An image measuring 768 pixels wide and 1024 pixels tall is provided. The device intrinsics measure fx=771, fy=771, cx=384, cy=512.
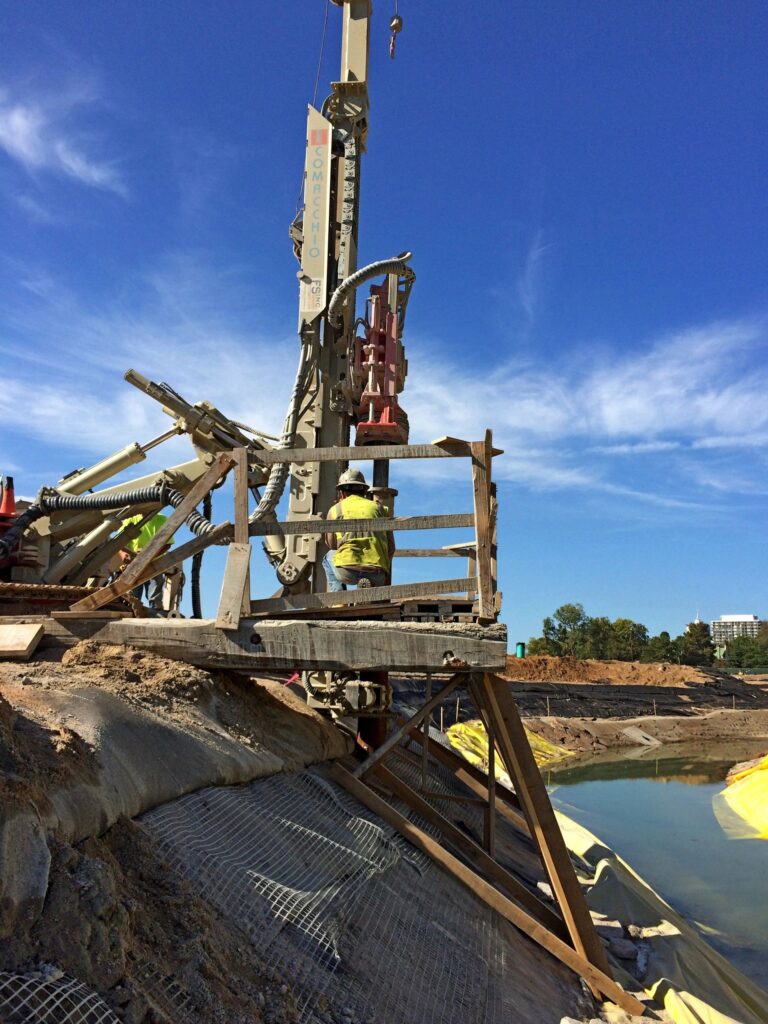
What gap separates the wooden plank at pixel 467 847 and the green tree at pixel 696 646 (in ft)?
215

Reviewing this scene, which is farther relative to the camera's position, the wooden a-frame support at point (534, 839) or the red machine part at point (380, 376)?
the red machine part at point (380, 376)

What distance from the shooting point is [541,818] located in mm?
5496

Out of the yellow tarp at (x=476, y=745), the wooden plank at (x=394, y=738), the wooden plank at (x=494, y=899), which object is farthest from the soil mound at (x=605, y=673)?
the wooden plank at (x=494, y=899)

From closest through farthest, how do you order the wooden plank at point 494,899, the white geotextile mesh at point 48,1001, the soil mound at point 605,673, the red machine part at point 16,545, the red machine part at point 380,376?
the white geotextile mesh at point 48,1001 → the wooden plank at point 494,899 → the red machine part at point 380,376 → the red machine part at point 16,545 → the soil mound at point 605,673

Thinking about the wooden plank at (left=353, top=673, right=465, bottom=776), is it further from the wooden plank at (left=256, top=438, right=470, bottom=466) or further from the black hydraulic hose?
the black hydraulic hose

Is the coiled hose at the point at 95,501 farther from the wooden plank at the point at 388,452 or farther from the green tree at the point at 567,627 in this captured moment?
the green tree at the point at 567,627

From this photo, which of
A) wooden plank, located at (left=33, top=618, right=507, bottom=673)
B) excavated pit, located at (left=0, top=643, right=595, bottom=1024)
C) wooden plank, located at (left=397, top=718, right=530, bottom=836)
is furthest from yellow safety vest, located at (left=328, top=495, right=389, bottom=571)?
wooden plank, located at (left=397, top=718, right=530, bottom=836)

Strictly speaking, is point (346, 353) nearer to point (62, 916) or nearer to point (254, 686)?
point (254, 686)

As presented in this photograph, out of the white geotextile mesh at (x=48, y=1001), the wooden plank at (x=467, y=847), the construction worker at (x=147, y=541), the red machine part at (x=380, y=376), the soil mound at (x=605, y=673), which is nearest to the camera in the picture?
the white geotextile mesh at (x=48, y=1001)

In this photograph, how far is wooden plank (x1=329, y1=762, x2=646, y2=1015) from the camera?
16.7 feet

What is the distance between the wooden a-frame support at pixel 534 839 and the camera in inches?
208

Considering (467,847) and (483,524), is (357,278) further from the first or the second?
(467,847)

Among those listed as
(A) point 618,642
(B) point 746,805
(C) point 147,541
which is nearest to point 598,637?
(A) point 618,642

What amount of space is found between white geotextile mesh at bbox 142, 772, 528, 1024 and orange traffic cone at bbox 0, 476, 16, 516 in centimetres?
638
